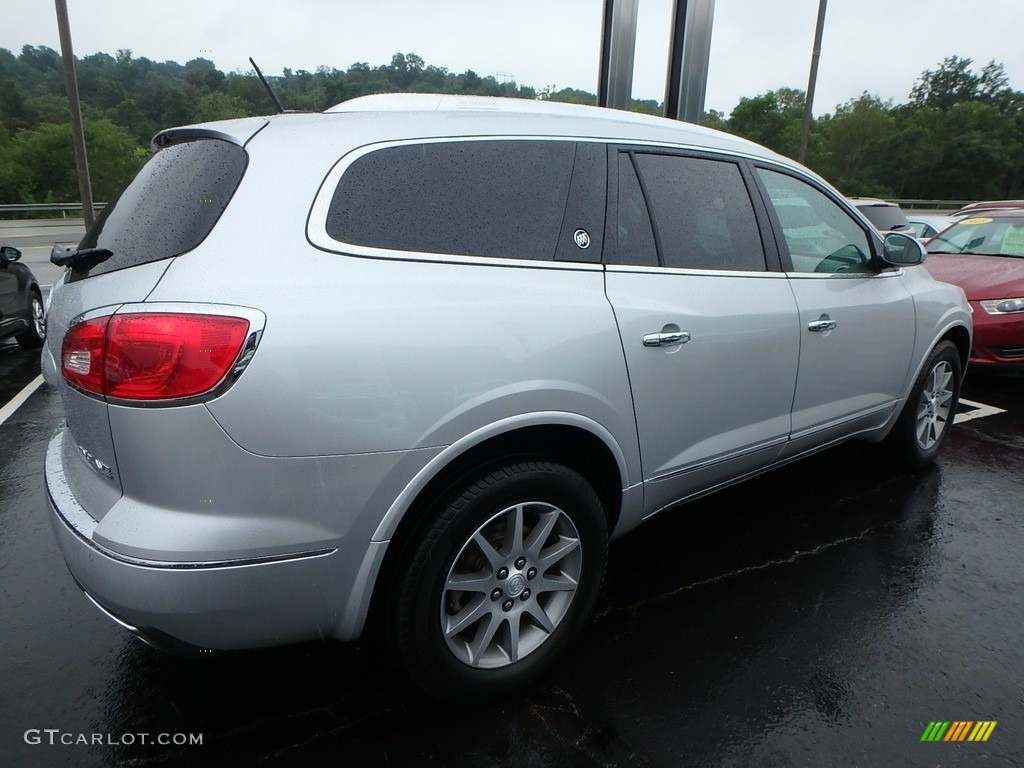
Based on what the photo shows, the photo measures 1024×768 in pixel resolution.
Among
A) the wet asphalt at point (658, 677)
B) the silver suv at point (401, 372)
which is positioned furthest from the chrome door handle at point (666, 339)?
the wet asphalt at point (658, 677)

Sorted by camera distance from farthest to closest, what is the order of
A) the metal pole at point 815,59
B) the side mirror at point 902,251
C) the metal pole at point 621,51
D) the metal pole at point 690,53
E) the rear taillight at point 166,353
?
the metal pole at point 815,59 → the metal pole at point 621,51 → the metal pole at point 690,53 → the side mirror at point 902,251 → the rear taillight at point 166,353

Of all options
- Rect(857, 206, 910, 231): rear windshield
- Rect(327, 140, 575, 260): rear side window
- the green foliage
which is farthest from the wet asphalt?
the green foliage

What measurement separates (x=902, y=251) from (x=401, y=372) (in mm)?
2842

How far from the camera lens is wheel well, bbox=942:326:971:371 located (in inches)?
161

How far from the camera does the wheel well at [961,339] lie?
410 centimetres

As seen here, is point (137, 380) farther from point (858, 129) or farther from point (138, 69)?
point (858, 129)

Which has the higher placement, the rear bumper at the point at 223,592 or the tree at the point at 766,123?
the tree at the point at 766,123

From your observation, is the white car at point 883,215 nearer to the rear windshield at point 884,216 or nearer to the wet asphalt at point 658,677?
the rear windshield at point 884,216

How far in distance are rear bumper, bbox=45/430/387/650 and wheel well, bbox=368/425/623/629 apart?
9cm

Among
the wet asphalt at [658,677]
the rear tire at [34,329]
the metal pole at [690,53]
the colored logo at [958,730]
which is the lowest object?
the rear tire at [34,329]

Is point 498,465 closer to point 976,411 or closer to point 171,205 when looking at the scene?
point 171,205

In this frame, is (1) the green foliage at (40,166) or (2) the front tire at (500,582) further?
(1) the green foliage at (40,166)

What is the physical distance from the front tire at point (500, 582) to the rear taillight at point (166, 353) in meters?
0.72

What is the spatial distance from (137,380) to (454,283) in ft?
2.74
